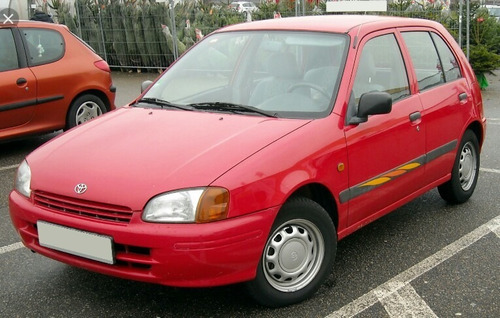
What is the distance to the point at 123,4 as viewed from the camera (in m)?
14.6

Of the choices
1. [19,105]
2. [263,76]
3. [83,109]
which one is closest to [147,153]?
[263,76]

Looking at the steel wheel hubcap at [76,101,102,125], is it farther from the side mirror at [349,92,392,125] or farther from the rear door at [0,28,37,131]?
the side mirror at [349,92,392,125]

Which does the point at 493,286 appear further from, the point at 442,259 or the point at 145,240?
the point at 145,240

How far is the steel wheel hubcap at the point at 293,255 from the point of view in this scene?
3355 millimetres

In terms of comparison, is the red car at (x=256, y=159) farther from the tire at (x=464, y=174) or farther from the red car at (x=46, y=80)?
the red car at (x=46, y=80)

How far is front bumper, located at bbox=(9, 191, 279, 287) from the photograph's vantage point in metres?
2.99

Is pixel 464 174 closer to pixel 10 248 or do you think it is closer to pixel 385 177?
pixel 385 177

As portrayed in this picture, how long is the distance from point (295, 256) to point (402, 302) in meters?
0.67

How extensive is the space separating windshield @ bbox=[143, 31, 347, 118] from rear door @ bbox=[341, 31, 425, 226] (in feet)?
0.66

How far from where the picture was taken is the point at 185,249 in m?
2.99

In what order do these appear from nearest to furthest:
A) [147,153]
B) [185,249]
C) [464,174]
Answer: [185,249]
[147,153]
[464,174]

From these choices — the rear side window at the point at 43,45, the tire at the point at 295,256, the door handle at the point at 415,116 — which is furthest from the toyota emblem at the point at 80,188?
the rear side window at the point at 43,45

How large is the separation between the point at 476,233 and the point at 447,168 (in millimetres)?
553

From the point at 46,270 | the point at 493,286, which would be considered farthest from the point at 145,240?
the point at 493,286
